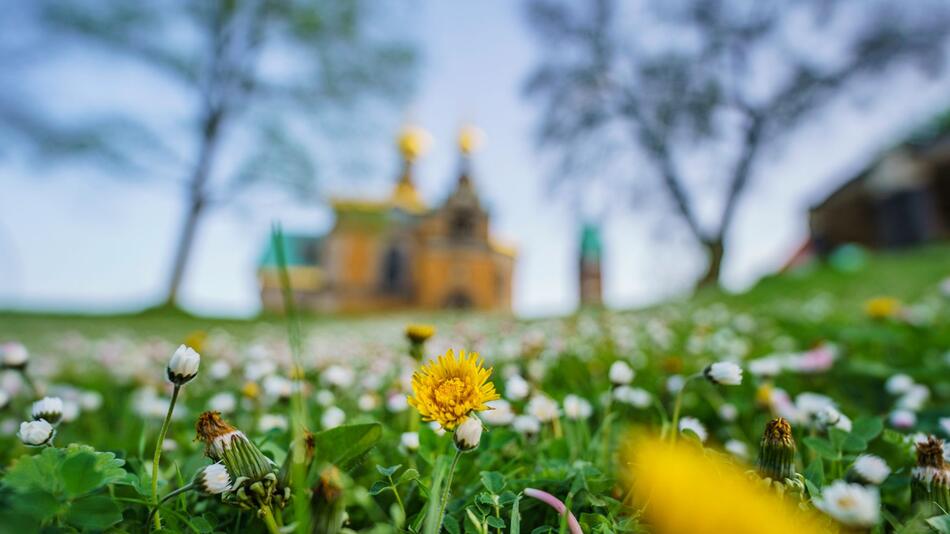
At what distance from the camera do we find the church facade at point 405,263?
24.3 meters

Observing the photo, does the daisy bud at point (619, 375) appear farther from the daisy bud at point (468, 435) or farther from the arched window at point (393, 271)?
the arched window at point (393, 271)

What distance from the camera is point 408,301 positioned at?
24.8 metres

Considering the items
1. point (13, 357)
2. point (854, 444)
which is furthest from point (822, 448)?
point (13, 357)

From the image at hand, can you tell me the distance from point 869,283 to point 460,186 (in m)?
21.3

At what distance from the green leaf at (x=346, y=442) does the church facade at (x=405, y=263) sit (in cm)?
2316

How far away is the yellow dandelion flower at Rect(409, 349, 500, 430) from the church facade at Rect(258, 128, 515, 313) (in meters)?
23.1

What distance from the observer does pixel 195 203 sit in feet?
39.7

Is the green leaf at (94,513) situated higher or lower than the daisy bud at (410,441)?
higher

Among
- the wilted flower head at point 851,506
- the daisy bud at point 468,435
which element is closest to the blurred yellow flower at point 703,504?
the wilted flower head at point 851,506

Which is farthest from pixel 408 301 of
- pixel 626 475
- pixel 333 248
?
pixel 626 475

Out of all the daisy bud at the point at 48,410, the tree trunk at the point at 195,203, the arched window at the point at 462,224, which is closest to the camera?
the daisy bud at the point at 48,410

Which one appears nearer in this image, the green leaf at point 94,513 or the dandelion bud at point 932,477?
the green leaf at point 94,513

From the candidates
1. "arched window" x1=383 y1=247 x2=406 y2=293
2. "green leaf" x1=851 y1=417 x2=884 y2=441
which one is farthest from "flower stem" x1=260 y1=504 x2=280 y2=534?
"arched window" x1=383 y1=247 x2=406 y2=293

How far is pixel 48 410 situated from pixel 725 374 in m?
0.95
